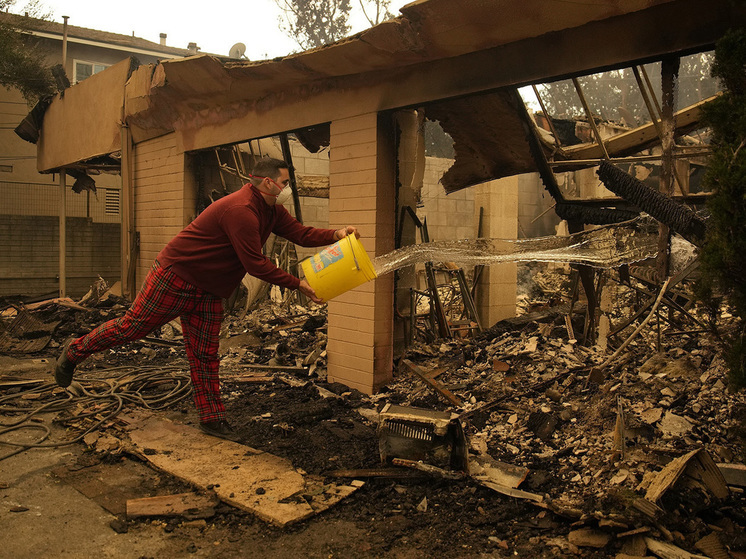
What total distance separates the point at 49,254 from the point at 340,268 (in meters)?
12.8

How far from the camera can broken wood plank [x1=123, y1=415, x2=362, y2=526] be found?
2883 millimetres

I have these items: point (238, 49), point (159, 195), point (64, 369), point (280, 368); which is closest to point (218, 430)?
point (64, 369)

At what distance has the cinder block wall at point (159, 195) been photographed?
7581 millimetres

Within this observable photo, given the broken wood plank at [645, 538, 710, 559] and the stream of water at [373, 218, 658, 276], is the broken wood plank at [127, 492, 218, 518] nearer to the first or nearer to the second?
the broken wood plank at [645, 538, 710, 559]

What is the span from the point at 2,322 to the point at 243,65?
220 inches

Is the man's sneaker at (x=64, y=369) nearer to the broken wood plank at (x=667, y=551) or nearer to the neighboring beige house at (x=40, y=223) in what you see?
the broken wood plank at (x=667, y=551)

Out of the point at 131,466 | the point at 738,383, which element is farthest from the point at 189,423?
the point at 738,383

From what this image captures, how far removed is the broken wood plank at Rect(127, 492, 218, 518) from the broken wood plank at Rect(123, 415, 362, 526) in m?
0.10

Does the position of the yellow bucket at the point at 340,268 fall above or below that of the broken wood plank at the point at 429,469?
above

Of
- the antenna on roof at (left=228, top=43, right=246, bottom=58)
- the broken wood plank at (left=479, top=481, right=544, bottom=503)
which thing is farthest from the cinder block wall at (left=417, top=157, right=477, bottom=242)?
the broken wood plank at (left=479, top=481, right=544, bottom=503)

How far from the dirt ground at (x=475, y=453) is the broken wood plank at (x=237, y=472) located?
0.23 feet

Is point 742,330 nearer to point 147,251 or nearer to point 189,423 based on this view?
point 189,423

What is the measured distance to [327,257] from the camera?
3.45 meters

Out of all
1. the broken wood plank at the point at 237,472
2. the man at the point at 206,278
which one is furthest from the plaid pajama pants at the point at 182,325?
the broken wood plank at the point at 237,472
